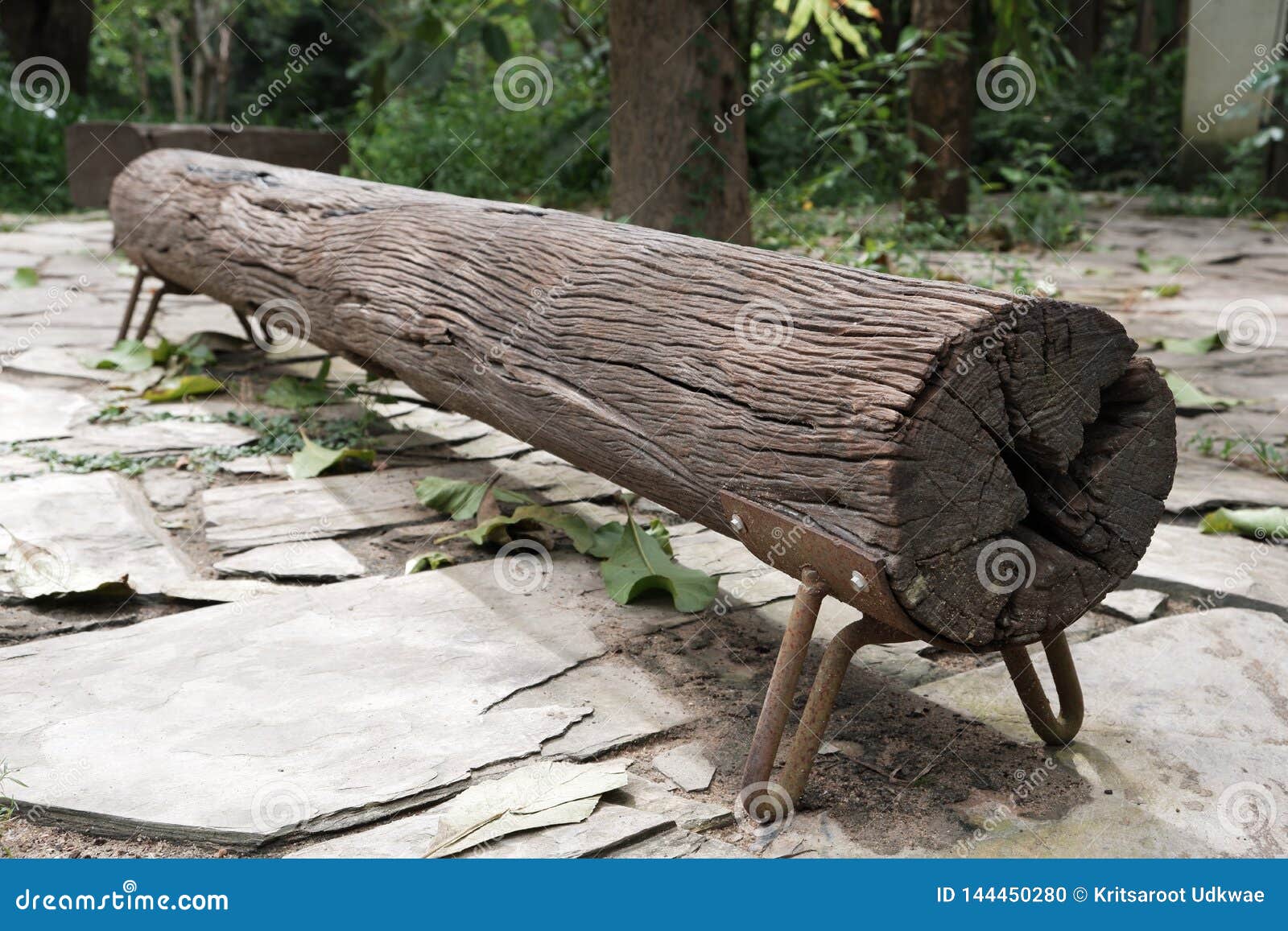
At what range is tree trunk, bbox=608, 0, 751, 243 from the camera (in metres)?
5.71

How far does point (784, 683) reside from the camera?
2.12 metres

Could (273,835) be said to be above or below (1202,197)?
below

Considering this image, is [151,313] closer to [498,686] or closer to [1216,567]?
[498,686]

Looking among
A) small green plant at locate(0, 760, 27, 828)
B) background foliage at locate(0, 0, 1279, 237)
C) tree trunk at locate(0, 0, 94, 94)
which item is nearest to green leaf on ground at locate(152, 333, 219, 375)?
background foliage at locate(0, 0, 1279, 237)

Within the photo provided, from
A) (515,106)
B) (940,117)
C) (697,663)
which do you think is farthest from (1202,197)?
(697,663)

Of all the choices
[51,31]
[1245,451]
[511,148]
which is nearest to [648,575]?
[1245,451]

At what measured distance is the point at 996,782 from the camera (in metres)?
2.24

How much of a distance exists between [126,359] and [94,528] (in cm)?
211

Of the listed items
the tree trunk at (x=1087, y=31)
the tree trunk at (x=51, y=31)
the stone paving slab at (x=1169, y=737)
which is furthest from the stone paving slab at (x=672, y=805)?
the tree trunk at (x=1087, y=31)

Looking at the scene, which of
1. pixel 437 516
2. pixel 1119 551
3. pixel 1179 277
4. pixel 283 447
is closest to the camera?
pixel 1119 551

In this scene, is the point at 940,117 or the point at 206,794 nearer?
the point at 206,794

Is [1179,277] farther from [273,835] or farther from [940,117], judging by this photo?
[273,835]

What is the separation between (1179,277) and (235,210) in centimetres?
550

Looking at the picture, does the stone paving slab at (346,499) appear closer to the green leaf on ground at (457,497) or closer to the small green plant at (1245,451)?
the green leaf on ground at (457,497)
